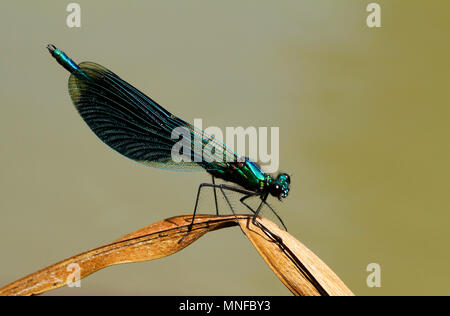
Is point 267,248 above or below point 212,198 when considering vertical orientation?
below

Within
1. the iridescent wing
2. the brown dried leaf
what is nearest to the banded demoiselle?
the iridescent wing

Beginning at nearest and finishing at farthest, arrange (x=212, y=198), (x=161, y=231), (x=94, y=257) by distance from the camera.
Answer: (x=94, y=257), (x=161, y=231), (x=212, y=198)

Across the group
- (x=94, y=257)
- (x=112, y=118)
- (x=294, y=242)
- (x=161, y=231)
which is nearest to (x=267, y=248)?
(x=294, y=242)

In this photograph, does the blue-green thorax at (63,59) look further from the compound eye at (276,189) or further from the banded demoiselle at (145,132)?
the compound eye at (276,189)

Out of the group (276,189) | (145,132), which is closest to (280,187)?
(276,189)

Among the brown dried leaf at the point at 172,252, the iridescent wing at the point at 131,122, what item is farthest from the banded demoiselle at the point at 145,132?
the brown dried leaf at the point at 172,252

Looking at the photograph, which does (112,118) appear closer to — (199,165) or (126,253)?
(199,165)
